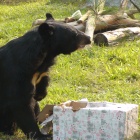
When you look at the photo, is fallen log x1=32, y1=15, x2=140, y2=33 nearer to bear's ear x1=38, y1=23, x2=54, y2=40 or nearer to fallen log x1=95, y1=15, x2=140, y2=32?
fallen log x1=95, y1=15, x2=140, y2=32

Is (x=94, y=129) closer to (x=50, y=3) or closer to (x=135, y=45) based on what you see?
(x=135, y=45)

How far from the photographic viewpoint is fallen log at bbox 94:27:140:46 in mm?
9367

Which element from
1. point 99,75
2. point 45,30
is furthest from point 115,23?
point 45,30

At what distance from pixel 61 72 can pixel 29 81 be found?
10.4 ft

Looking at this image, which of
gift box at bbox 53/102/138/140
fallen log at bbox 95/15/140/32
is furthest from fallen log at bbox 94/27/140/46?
gift box at bbox 53/102/138/140

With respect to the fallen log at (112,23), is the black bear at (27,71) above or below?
above

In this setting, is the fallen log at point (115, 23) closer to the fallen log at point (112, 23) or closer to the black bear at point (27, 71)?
the fallen log at point (112, 23)

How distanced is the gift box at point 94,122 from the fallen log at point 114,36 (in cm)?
492

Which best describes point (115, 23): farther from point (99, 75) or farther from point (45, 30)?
point (45, 30)

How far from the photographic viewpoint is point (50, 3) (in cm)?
1727

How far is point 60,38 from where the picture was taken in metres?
5.01

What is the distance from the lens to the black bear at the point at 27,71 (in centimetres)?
470

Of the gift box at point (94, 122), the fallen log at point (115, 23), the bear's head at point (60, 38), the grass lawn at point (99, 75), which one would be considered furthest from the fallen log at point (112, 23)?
the gift box at point (94, 122)

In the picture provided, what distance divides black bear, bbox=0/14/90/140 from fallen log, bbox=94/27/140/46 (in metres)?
4.40
